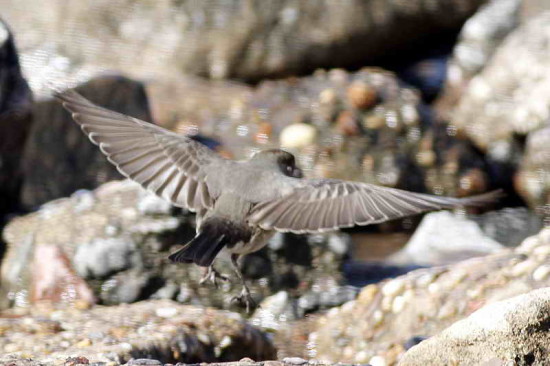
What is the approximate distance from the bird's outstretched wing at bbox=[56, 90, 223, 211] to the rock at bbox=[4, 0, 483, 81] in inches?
149

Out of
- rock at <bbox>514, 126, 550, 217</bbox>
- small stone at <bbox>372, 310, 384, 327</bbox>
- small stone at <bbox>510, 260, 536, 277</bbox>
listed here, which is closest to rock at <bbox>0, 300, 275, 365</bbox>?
small stone at <bbox>372, 310, 384, 327</bbox>

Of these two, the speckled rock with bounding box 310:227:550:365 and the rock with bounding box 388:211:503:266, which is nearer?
the speckled rock with bounding box 310:227:550:365

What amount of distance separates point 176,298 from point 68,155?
103 inches

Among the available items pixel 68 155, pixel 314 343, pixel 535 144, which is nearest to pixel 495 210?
pixel 535 144

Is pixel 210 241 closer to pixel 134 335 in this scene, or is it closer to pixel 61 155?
pixel 134 335

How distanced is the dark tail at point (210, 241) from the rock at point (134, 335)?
50cm

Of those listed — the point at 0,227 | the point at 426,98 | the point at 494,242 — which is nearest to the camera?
the point at 0,227

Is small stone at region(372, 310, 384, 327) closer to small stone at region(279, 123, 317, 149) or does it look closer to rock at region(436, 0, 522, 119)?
small stone at region(279, 123, 317, 149)

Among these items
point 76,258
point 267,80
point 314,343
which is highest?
point 267,80

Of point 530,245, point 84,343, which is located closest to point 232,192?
point 84,343

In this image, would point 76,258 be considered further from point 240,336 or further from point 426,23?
point 426,23

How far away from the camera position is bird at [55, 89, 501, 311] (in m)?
4.52

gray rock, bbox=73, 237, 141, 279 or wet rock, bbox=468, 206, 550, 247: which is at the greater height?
gray rock, bbox=73, 237, 141, 279

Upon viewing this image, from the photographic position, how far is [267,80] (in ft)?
29.5
